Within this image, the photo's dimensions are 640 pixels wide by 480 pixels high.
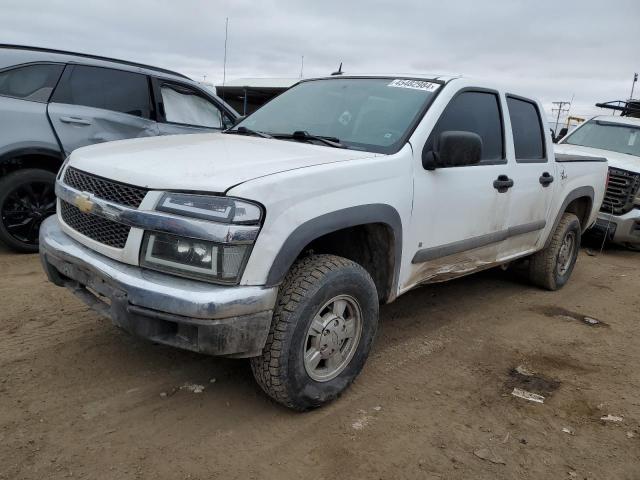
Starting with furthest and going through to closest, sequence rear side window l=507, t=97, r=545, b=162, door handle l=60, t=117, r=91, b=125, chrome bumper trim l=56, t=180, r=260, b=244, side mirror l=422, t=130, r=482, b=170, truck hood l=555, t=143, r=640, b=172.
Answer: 1. truck hood l=555, t=143, r=640, b=172
2. door handle l=60, t=117, r=91, b=125
3. rear side window l=507, t=97, r=545, b=162
4. side mirror l=422, t=130, r=482, b=170
5. chrome bumper trim l=56, t=180, r=260, b=244

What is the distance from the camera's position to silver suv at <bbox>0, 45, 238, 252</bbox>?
4918 millimetres

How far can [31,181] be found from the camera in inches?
198

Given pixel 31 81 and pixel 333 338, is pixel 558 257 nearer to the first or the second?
pixel 333 338

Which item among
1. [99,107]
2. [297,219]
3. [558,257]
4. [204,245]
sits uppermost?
[99,107]

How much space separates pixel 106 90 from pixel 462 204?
155 inches

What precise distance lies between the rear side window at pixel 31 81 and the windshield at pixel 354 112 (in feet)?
7.53

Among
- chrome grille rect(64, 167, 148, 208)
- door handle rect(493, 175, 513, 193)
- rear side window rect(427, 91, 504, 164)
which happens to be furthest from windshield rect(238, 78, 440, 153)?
chrome grille rect(64, 167, 148, 208)

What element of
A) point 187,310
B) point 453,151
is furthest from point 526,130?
point 187,310

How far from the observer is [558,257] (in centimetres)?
538

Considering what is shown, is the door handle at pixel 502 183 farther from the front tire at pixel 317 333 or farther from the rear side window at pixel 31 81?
the rear side window at pixel 31 81

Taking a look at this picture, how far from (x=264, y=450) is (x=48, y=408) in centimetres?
112

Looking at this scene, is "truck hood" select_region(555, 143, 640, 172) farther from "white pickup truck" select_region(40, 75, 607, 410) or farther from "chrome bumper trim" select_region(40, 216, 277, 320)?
"chrome bumper trim" select_region(40, 216, 277, 320)

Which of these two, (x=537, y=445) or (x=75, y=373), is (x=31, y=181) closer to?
(x=75, y=373)

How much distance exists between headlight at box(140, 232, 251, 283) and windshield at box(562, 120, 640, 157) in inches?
308
